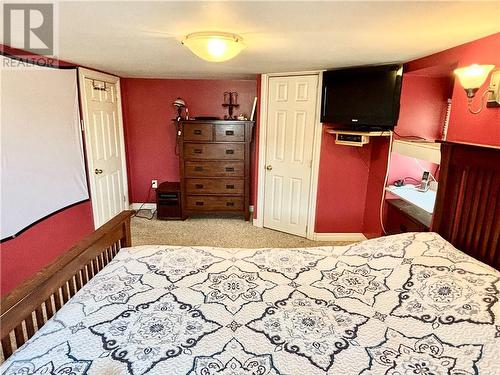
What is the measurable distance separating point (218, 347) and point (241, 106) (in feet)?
12.5

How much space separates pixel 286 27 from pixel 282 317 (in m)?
1.57

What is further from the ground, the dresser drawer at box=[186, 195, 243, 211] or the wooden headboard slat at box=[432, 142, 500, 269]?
the wooden headboard slat at box=[432, 142, 500, 269]

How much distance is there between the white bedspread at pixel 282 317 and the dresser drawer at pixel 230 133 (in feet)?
8.17

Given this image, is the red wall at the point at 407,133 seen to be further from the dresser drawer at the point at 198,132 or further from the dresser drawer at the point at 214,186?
the dresser drawer at the point at 198,132

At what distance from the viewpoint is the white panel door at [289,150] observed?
357 centimetres

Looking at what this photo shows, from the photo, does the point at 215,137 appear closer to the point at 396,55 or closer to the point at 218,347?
the point at 396,55

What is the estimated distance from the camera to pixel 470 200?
183 cm

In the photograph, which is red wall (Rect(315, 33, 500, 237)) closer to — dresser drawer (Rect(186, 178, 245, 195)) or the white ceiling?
the white ceiling

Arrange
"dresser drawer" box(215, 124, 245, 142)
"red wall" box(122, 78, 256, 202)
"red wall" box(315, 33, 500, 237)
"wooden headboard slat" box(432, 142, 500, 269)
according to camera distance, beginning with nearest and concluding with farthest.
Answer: "wooden headboard slat" box(432, 142, 500, 269) < "red wall" box(315, 33, 500, 237) < "dresser drawer" box(215, 124, 245, 142) < "red wall" box(122, 78, 256, 202)

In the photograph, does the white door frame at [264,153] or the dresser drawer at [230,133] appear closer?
the white door frame at [264,153]

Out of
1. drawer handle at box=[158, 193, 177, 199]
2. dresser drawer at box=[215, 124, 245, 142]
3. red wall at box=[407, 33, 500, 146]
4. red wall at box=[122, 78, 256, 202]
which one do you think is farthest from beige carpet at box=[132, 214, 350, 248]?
red wall at box=[407, 33, 500, 146]

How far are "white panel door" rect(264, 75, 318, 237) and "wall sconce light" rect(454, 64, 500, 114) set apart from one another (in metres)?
1.77

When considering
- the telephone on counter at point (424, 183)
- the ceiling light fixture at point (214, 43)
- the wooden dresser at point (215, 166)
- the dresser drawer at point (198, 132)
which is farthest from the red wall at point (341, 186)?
the ceiling light fixture at point (214, 43)

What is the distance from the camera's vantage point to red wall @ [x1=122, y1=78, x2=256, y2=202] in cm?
447
